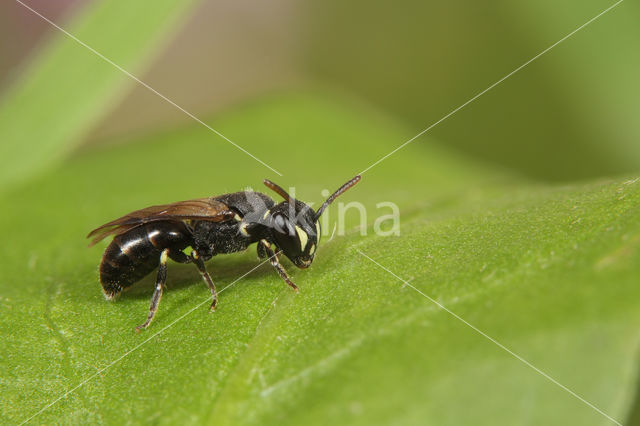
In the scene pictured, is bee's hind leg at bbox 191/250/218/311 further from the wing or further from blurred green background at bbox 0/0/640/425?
the wing

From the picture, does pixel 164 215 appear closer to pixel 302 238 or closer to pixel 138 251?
pixel 138 251

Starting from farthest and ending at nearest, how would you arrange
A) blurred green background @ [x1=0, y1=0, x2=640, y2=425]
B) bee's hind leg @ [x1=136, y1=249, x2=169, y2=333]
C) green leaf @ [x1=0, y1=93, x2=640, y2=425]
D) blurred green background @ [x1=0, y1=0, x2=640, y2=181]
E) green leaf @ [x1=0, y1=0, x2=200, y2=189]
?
blurred green background @ [x1=0, y1=0, x2=640, y2=181] → green leaf @ [x1=0, y1=0, x2=200, y2=189] → bee's hind leg @ [x1=136, y1=249, x2=169, y2=333] → blurred green background @ [x1=0, y1=0, x2=640, y2=425] → green leaf @ [x1=0, y1=93, x2=640, y2=425]

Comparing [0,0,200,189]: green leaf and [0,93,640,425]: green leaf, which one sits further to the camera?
[0,0,200,189]: green leaf

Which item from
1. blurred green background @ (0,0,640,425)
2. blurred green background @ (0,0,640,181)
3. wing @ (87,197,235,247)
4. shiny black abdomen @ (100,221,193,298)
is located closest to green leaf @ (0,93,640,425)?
blurred green background @ (0,0,640,425)

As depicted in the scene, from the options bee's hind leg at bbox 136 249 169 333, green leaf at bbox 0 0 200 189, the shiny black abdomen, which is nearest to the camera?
bee's hind leg at bbox 136 249 169 333

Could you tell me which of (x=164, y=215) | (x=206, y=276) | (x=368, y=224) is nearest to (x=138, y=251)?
(x=164, y=215)

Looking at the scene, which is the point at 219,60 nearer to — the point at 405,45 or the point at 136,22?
the point at 405,45

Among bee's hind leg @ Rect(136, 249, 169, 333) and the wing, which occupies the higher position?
the wing

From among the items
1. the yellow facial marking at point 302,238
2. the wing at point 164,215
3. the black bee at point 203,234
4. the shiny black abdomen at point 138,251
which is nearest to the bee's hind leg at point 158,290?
the black bee at point 203,234
